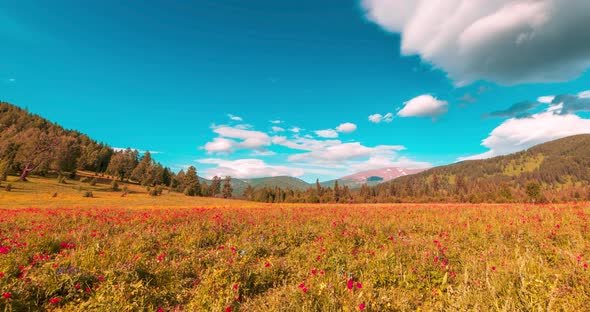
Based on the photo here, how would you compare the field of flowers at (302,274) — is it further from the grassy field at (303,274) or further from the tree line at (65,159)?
the tree line at (65,159)

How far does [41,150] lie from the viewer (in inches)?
2586

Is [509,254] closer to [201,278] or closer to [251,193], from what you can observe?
[201,278]

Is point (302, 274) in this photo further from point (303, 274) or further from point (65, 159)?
point (65, 159)

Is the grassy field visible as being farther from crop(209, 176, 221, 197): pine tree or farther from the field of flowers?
crop(209, 176, 221, 197): pine tree

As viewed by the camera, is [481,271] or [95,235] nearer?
[481,271]

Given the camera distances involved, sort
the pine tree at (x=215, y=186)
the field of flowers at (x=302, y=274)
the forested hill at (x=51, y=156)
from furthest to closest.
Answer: the pine tree at (x=215, y=186)
the forested hill at (x=51, y=156)
the field of flowers at (x=302, y=274)

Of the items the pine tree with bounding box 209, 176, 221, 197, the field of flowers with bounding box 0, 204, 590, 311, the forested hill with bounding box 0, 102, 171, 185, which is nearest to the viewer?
the field of flowers with bounding box 0, 204, 590, 311

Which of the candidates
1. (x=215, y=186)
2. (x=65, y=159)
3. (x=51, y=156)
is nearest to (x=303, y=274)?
(x=51, y=156)

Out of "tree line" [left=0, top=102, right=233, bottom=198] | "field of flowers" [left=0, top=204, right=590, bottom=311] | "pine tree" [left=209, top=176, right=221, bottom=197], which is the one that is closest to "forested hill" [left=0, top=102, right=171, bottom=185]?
"tree line" [left=0, top=102, right=233, bottom=198]

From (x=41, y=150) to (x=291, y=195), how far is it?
92.6 metres

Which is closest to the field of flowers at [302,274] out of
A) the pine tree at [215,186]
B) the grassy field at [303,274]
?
the grassy field at [303,274]

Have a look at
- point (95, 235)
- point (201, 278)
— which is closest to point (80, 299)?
point (201, 278)

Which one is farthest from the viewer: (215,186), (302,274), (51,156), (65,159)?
(215,186)

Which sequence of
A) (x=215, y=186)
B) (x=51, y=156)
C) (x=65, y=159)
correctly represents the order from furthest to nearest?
(x=215, y=186), (x=65, y=159), (x=51, y=156)
